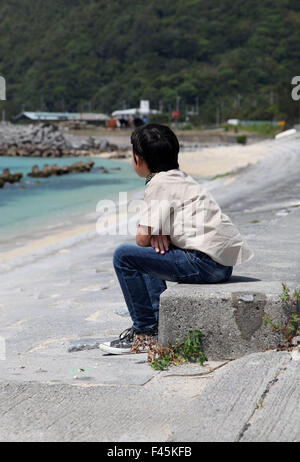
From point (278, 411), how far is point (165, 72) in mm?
167227

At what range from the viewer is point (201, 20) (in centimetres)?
17762

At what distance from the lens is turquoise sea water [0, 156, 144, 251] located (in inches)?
685

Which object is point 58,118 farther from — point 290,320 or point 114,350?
point 290,320

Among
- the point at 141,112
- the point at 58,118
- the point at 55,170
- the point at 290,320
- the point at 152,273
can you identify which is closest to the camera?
the point at 290,320

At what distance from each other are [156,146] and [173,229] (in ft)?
1.61

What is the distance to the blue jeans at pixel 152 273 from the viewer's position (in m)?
3.72

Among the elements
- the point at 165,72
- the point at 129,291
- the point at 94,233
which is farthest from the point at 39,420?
the point at 165,72

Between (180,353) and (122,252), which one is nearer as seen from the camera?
(180,353)

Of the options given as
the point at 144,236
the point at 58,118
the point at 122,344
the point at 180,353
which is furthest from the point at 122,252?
the point at 58,118

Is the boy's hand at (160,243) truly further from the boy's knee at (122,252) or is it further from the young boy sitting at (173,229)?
the boy's knee at (122,252)

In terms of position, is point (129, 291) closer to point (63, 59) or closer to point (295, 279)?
point (295, 279)

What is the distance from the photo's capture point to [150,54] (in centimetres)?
17338

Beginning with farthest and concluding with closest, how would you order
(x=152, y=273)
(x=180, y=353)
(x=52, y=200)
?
(x=52, y=200) → (x=152, y=273) → (x=180, y=353)

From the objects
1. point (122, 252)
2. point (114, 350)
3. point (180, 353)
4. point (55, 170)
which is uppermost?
point (122, 252)
